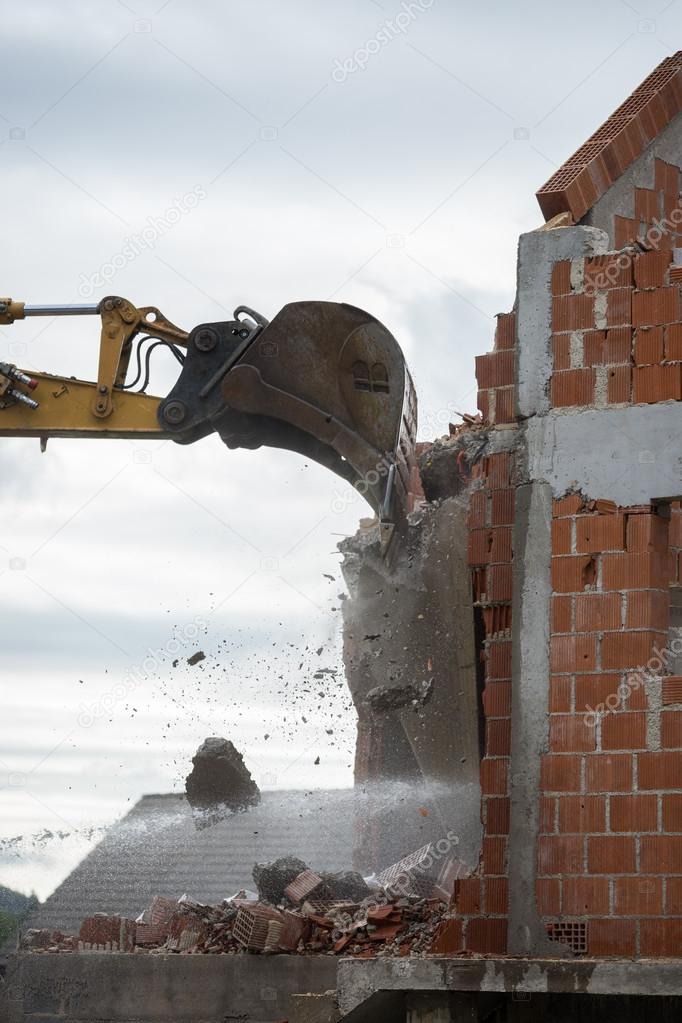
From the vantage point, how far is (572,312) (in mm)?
6660

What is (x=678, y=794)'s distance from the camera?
5977 millimetres

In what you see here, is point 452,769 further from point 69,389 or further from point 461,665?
point 69,389

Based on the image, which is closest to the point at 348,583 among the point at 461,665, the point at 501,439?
the point at 461,665

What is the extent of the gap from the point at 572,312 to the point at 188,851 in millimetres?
8978

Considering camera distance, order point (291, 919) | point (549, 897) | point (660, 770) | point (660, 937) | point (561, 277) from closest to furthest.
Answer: point (660, 937), point (660, 770), point (549, 897), point (561, 277), point (291, 919)

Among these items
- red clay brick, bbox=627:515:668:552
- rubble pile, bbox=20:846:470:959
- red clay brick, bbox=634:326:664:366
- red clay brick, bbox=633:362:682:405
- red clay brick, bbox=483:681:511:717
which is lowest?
rubble pile, bbox=20:846:470:959

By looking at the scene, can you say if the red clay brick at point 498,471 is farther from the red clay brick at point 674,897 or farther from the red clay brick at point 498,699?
the red clay brick at point 674,897

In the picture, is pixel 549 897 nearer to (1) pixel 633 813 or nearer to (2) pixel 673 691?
(1) pixel 633 813

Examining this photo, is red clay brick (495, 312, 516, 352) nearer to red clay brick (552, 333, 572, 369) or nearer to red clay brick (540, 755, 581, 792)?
red clay brick (552, 333, 572, 369)

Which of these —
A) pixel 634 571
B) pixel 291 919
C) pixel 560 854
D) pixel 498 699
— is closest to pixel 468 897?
pixel 560 854

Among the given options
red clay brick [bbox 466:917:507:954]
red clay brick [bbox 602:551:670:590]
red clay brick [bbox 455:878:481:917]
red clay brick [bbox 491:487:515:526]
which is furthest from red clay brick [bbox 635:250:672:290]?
red clay brick [bbox 466:917:507:954]

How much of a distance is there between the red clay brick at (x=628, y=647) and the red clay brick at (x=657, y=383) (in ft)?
3.53

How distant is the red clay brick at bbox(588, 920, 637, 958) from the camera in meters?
5.93

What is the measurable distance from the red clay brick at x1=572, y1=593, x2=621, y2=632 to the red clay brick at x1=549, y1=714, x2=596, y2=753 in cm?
41
